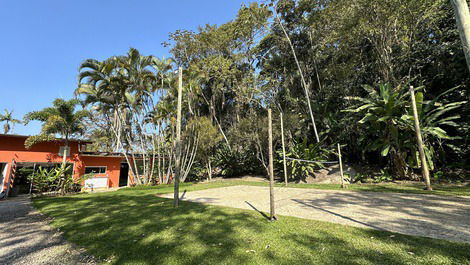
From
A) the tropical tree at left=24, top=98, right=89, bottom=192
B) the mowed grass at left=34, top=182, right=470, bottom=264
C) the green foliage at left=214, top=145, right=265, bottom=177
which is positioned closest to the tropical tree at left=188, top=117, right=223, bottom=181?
the green foliage at left=214, top=145, right=265, bottom=177

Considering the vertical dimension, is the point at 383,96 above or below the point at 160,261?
above

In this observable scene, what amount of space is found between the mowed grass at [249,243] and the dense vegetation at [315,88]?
7.70 meters

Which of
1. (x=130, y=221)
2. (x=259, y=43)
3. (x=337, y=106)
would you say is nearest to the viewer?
(x=130, y=221)

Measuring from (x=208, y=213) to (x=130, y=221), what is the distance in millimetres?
1854

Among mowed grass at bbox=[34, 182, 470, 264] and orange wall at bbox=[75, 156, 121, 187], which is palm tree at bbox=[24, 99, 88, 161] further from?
mowed grass at bbox=[34, 182, 470, 264]

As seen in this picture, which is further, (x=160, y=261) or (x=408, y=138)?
(x=408, y=138)

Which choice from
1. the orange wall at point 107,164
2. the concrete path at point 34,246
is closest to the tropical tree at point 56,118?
the orange wall at point 107,164

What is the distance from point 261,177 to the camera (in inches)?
643

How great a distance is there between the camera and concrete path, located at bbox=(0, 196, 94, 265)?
9.34ft

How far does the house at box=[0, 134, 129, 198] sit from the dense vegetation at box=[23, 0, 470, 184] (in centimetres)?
295

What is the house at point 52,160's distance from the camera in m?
12.8

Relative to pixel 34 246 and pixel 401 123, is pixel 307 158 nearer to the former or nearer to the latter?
pixel 401 123

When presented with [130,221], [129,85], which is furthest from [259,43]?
[130,221]

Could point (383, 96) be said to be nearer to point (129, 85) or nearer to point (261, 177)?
point (261, 177)
